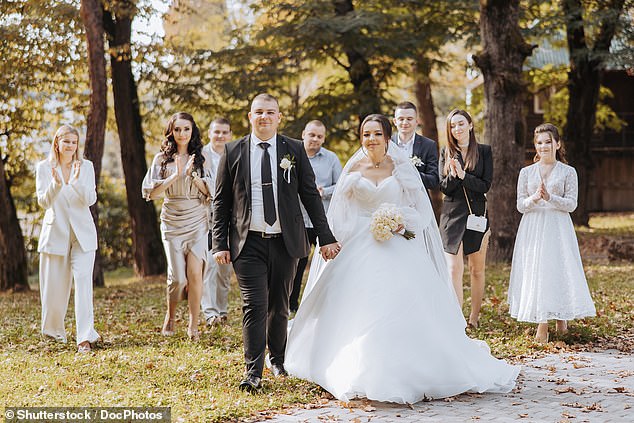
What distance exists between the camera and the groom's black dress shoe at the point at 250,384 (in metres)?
Result: 6.84

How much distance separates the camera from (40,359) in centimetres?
833

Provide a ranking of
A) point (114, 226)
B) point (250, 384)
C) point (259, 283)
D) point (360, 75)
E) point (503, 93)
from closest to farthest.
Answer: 1. point (250, 384)
2. point (259, 283)
3. point (503, 93)
4. point (360, 75)
5. point (114, 226)

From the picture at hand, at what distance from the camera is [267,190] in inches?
277

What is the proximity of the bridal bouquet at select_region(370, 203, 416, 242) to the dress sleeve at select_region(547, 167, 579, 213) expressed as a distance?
237cm

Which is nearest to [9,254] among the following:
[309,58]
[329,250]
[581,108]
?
[309,58]

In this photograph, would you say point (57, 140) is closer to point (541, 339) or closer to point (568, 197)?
point (568, 197)

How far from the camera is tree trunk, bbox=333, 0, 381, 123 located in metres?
19.5

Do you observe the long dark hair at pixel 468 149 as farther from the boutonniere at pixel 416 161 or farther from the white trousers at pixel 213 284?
the white trousers at pixel 213 284

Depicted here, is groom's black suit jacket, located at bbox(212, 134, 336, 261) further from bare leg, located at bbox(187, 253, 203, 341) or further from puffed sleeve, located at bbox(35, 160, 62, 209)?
puffed sleeve, located at bbox(35, 160, 62, 209)

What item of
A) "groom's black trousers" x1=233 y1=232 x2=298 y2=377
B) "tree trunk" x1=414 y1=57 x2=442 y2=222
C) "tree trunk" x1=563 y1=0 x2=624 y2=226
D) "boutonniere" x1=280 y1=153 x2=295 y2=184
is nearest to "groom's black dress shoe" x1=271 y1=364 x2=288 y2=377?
"groom's black trousers" x1=233 y1=232 x2=298 y2=377

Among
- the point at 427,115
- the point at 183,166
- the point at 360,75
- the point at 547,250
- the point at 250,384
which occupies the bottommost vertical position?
the point at 250,384

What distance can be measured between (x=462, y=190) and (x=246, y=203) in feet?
10.7

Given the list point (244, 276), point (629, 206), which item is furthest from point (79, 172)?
point (629, 206)

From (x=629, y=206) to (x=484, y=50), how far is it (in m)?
24.2
